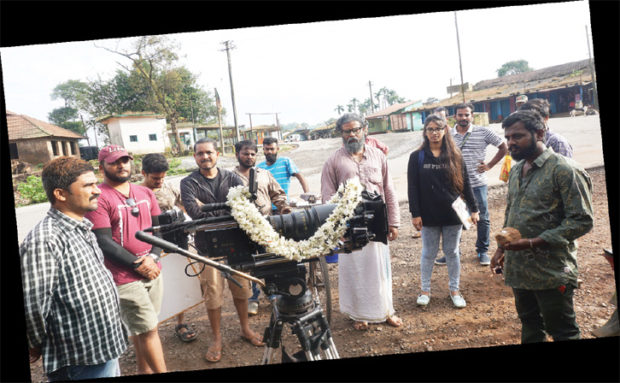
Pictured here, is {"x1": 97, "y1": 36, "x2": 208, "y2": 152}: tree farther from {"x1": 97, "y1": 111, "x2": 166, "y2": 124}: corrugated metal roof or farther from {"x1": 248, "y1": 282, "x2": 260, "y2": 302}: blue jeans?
{"x1": 248, "y1": 282, "x2": 260, "y2": 302}: blue jeans

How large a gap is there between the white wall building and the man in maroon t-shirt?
18.2 inches

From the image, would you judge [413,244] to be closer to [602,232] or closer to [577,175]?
[602,232]

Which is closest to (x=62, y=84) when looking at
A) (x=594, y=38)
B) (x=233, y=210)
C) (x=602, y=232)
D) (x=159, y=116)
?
(x=159, y=116)

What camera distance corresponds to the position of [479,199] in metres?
3.71

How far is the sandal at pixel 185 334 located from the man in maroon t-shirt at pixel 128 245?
58cm

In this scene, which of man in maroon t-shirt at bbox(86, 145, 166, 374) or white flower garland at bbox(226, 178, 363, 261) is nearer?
white flower garland at bbox(226, 178, 363, 261)

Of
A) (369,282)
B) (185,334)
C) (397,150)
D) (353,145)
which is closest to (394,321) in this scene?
(369,282)

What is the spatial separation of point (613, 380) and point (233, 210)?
117 inches

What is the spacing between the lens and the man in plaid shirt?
1863 millimetres

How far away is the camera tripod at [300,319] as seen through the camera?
2.06m

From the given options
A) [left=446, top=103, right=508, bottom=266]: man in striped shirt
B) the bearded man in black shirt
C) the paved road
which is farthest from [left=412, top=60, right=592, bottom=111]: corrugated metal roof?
the bearded man in black shirt

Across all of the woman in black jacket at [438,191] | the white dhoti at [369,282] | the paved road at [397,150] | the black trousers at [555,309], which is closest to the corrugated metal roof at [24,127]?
the paved road at [397,150]

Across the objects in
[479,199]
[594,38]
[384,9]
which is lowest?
[479,199]

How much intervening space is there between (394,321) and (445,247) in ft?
2.59
